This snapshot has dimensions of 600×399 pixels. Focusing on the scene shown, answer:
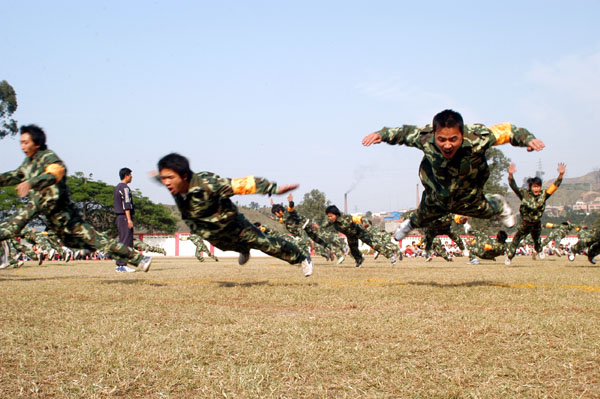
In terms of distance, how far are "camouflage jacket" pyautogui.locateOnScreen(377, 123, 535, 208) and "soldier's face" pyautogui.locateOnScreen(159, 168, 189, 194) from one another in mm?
2745

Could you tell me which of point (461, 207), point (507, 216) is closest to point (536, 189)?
point (507, 216)

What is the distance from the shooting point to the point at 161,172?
22.0 feet

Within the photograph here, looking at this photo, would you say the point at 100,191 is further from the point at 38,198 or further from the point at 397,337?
the point at 397,337

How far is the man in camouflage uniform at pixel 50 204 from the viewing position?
7.90m

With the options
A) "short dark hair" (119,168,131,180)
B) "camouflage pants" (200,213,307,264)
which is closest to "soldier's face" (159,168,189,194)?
"camouflage pants" (200,213,307,264)

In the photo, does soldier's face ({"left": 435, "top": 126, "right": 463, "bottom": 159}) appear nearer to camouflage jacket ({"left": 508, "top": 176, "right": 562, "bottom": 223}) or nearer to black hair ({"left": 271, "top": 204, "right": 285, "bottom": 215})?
camouflage jacket ({"left": 508, "top": 176, "right": 562, "bottom": 223})

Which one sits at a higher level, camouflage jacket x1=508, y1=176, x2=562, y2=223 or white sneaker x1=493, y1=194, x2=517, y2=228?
camouflage jacket x1=508, y1=176, x2=562, y2=223

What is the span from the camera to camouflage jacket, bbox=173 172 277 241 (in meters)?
6.83

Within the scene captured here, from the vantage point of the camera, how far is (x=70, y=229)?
828 centimetres

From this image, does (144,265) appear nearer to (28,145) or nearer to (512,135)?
(28,145)

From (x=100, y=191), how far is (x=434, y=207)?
208 feet

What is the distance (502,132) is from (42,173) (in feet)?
22.1

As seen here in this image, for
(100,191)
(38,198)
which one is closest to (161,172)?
(38,198)

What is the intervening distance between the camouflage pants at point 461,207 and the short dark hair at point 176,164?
342 cm
